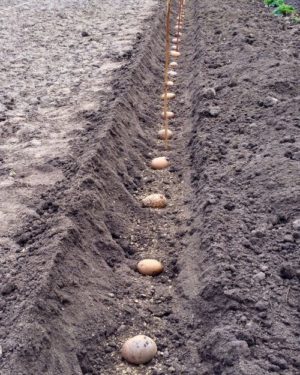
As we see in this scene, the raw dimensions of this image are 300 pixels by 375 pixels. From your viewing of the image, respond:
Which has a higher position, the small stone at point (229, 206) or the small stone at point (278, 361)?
the small stone at point (278, 361)

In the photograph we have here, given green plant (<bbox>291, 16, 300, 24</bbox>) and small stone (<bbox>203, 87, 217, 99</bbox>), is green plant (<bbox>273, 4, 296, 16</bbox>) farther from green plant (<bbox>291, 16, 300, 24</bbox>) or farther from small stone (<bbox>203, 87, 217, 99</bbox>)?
small stone (<bbox>203, 87, 217, 99</bbox>)

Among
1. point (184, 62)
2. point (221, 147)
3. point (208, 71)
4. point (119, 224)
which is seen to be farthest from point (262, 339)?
point (184, 62)

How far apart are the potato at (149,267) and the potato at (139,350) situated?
0.71m

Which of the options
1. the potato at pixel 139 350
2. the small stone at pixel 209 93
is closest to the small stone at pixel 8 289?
the potato at pixel 139 350

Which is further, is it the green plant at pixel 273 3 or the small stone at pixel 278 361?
the green plant at pixel 273 3

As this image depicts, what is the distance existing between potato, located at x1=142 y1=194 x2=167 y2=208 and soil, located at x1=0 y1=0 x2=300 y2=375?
70 millimetres

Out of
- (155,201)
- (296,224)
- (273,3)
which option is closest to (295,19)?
(273,3)

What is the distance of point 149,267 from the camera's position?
3.66m

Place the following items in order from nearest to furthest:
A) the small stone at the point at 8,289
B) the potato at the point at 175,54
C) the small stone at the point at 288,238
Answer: the small stone at the point at 8,289
the small stone at the point at 288,238
the potato at the point at 175,54

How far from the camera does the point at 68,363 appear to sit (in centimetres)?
276

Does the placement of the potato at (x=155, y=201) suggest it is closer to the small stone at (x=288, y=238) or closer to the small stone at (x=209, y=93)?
the small stone at (x=288, y=238)

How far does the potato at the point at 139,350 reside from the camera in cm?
295

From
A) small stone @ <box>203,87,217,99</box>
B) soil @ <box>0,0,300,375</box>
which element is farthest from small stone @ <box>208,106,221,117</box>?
small stone @ <box>203,87,217,99</box>

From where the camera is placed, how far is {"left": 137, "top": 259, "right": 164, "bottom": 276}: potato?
366 cm
